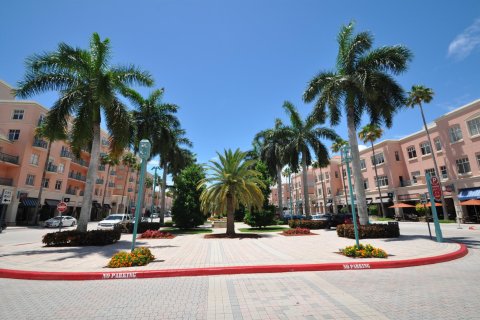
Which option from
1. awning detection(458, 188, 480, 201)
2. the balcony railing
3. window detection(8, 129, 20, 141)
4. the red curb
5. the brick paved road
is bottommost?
the brick paved road

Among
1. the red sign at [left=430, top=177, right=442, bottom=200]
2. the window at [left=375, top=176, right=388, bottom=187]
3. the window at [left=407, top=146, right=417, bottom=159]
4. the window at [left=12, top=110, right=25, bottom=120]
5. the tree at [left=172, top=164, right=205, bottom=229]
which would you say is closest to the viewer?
the red sign at [left=430, top=177, right=442, bottom=200]

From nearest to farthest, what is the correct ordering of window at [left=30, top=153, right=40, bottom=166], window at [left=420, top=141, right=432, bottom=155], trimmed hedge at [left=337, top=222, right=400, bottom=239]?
1. trimmed hedge at [left=337, top=222, right=400, bottom=239]
2. window at [left=30, top=153, right=40, bottom=166]
3. window at [left=420, top=141, right=432, bottom=155]

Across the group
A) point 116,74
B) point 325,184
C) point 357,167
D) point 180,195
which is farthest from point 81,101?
point 325,184

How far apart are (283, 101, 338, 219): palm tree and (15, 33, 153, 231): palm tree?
18.6 metres

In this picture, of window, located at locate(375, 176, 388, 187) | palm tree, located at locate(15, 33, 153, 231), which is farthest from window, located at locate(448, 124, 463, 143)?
palm tree, located at locate(15, 33, 153, 231)

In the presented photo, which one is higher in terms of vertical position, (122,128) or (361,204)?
(122,128)

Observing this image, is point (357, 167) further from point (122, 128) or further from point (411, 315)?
point (122, 128)

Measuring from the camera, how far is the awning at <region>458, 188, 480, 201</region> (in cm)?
2961

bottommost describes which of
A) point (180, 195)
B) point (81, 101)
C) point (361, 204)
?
point (361, 204)

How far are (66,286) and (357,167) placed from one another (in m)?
16.6

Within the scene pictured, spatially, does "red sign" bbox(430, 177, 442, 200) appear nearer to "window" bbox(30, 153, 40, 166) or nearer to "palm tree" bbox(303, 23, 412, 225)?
"palm tree" bbox(303, 23, 412, 225)

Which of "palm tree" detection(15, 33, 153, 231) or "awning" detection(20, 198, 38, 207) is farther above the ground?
"palm tree" detection(15, 33, 153, 231)

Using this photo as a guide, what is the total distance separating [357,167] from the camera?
1673 cm

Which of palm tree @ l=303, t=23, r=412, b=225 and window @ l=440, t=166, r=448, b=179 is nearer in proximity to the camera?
palm tree @ l=303, t=23, r=412, b=225
